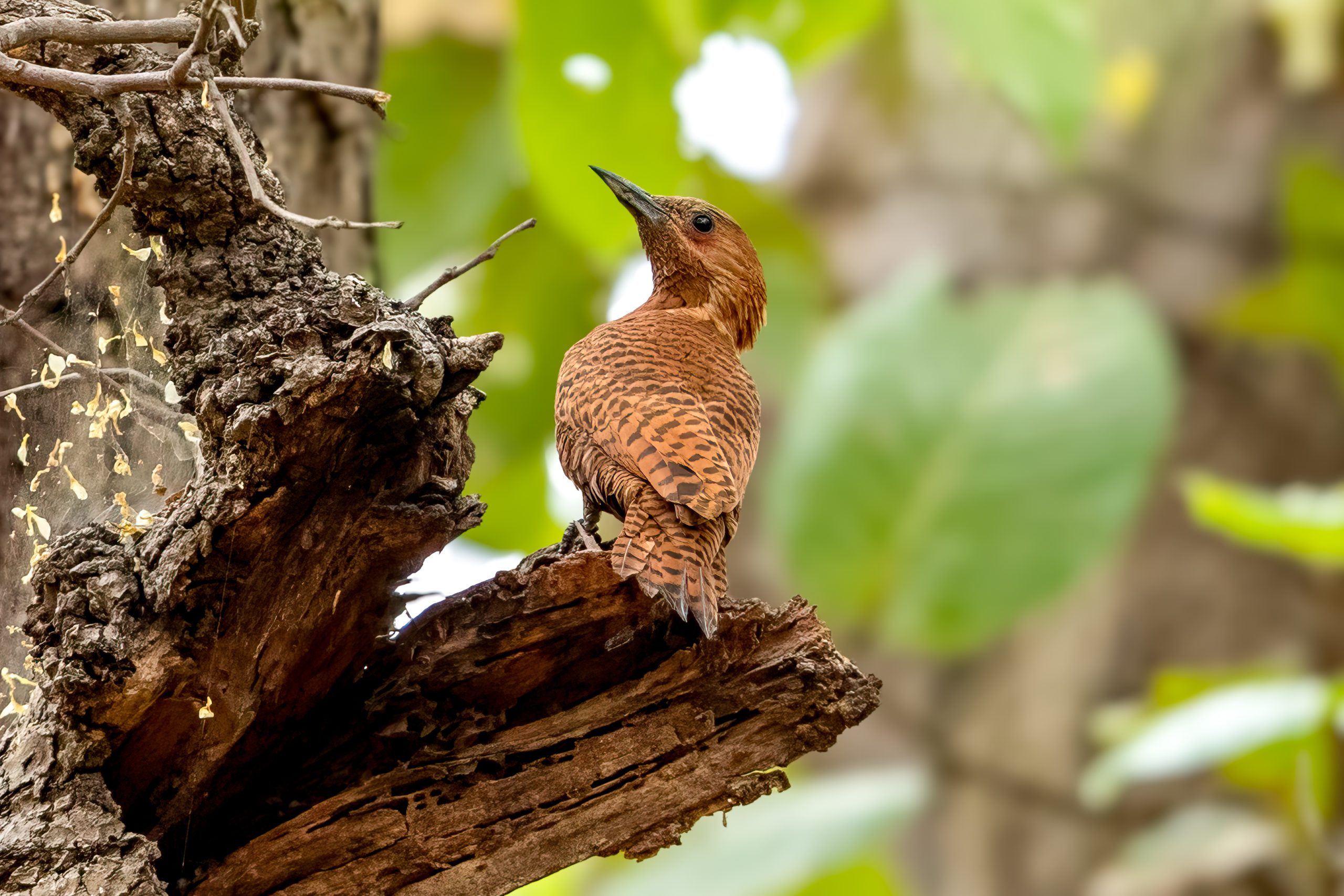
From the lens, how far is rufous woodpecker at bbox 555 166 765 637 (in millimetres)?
1755

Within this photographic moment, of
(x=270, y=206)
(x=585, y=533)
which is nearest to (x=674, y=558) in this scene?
(x=585, y=533)

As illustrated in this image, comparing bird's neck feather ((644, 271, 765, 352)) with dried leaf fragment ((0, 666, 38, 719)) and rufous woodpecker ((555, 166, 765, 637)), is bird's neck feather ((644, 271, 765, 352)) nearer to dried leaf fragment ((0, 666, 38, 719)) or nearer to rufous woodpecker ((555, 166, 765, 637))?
rufous woodpecker ((555, 166, 765, 637))

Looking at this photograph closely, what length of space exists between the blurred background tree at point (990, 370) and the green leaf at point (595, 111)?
11 mm

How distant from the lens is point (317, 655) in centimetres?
163

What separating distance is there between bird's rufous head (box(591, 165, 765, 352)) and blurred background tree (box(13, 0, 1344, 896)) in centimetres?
73

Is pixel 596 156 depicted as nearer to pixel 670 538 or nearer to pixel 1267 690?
pixel 670 538

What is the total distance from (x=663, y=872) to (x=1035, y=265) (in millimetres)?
3963

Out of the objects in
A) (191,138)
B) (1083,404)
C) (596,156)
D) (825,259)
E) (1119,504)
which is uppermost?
(825,259)

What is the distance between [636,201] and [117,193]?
1.25 meters

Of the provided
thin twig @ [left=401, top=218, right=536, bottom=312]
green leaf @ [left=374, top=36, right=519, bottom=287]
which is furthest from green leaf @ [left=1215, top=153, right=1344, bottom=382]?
thin twig @ [left=401, top=218, right=536, bottom=312]

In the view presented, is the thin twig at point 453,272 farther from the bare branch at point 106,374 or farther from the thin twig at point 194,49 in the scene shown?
the bare branch at point 106,374

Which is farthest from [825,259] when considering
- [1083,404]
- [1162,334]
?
[1083,404]

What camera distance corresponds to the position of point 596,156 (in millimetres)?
3561

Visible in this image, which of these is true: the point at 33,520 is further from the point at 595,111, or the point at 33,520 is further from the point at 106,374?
the point at 595,111
